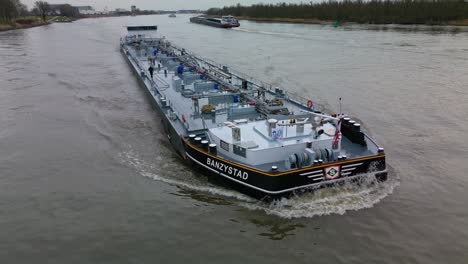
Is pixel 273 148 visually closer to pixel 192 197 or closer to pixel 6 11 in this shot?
pixel 192 197

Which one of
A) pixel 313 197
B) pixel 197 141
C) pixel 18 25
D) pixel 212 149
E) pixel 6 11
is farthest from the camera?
pixel 18 25

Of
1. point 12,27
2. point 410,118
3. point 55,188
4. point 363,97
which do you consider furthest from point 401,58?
point 12,27

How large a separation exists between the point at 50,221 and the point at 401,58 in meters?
39.2

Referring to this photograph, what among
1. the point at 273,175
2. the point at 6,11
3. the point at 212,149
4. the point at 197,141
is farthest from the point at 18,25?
the point at 273,175

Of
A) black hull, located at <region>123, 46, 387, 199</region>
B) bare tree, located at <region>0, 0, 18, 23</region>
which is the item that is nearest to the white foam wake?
black hull, located at <region>123, 46, 387, 199</region>

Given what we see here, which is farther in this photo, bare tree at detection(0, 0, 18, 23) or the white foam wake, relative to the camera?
bare tree at detection(0, 0, 18, 23)

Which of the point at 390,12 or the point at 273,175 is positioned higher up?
the point at 390,12

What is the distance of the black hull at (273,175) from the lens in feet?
37.1

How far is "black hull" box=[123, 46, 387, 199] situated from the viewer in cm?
1130

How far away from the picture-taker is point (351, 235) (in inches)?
412

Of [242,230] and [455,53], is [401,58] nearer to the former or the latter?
[455,53]

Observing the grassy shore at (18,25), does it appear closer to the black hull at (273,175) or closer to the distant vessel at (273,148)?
the distant vessel at (273,148)

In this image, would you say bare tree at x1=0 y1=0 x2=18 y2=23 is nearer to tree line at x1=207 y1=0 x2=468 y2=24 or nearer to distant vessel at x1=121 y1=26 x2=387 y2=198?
tree line at x1=207 y1=0 x2=468 y2=24

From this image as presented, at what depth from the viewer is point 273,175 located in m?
11.1
